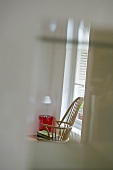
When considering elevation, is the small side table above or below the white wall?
below

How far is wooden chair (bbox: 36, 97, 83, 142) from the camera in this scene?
0.80 metres

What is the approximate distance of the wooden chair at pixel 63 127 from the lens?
803 mm

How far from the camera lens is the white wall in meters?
0.76

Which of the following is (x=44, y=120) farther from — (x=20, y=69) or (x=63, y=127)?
(x=20, y=69)

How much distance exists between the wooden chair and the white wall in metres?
0.05

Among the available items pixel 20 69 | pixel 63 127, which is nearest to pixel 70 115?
pixel 63 127

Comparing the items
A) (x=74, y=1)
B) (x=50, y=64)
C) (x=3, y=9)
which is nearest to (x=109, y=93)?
(x=50, y=64)

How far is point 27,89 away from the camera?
792mm

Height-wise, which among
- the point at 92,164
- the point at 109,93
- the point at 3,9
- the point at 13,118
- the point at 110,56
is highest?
the point at 3,9

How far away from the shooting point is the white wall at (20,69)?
764mm

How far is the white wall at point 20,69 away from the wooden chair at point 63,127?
0.17 ft

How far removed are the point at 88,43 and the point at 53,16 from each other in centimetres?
17

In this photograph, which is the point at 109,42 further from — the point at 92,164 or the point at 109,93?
the point at 92,164

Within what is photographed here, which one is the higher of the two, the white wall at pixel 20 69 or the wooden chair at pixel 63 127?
the white wall at pixel 20 69
